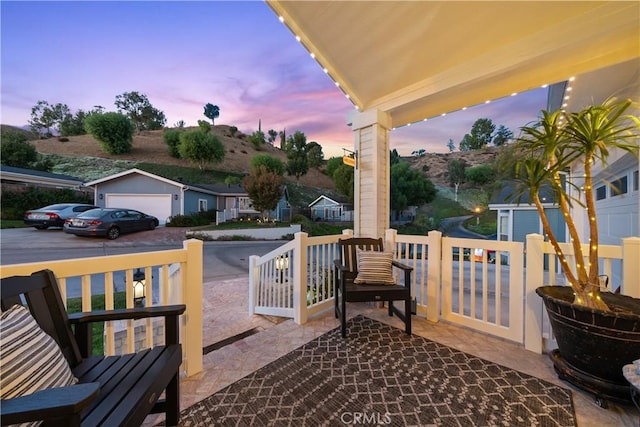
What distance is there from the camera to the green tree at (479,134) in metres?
6.14

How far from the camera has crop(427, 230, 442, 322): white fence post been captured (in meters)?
2.64

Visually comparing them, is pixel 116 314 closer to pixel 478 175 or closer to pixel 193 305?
pixel 193 305

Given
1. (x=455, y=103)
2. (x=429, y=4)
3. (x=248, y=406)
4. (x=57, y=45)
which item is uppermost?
(x=57, y=45)

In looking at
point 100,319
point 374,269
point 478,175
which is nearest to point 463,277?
point 374,269

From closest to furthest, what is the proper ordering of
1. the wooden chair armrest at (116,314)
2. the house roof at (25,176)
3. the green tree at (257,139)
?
the wooden chair armrest at (116,314) < the house roof at (25,176) < the green tree at (257,139)

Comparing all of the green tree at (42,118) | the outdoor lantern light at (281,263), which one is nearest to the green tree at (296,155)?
the green tree at (42,118)

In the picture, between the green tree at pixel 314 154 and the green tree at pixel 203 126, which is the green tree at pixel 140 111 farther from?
the green tree at pixel 314 154

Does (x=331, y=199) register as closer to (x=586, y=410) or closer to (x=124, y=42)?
(x=124, y=42)

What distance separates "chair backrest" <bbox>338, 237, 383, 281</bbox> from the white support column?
0.76 ft

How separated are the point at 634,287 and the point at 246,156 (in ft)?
63.1

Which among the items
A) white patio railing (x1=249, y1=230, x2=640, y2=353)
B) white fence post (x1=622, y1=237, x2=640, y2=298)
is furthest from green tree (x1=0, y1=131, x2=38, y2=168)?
white fence post (x1=622, y1=237, x2=640, y2=298)

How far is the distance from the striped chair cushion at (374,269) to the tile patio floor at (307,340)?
0.54m

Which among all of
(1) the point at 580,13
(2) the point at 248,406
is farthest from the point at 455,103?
(2) the point at 248,406

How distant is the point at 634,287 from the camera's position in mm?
1732
